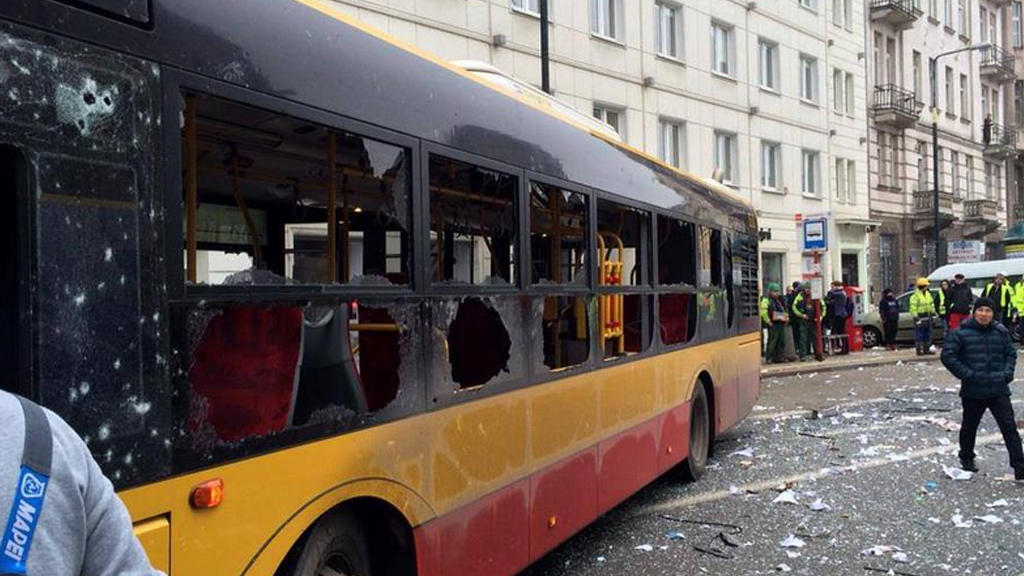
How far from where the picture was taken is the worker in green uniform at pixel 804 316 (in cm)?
2016

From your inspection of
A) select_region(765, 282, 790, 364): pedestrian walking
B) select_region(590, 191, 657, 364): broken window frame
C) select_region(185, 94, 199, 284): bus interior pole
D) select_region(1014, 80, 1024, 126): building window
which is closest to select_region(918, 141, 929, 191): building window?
select_region(1014, 80, 1024, 126): building window

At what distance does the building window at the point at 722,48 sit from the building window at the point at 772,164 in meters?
3.09

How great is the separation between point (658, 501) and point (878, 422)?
5.20 metres

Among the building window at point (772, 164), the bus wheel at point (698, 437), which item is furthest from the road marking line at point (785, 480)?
the building window at point (772, 164)

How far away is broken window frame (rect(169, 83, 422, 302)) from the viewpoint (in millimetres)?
2482

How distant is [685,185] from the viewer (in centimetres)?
805

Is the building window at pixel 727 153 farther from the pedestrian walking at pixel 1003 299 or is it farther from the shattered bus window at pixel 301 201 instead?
the shattered bus window at pixel 301 201

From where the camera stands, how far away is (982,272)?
1011 inches

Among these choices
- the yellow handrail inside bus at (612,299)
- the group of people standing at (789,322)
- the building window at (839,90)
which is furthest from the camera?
the building window at (839,90)

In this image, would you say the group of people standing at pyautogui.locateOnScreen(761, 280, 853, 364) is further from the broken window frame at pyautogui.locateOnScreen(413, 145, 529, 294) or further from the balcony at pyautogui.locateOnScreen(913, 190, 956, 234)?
the balcony at pyautogui.locateOnScreen(913, 190, 956, 234)

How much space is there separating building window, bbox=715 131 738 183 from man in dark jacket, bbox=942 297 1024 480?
18.6 m

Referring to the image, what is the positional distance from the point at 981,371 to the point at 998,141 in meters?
43.2

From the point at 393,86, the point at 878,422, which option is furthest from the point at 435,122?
the point at 878,422

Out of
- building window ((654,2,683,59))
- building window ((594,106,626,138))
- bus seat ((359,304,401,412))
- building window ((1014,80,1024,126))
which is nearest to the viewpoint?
bus seat ((359,304,401,412))
